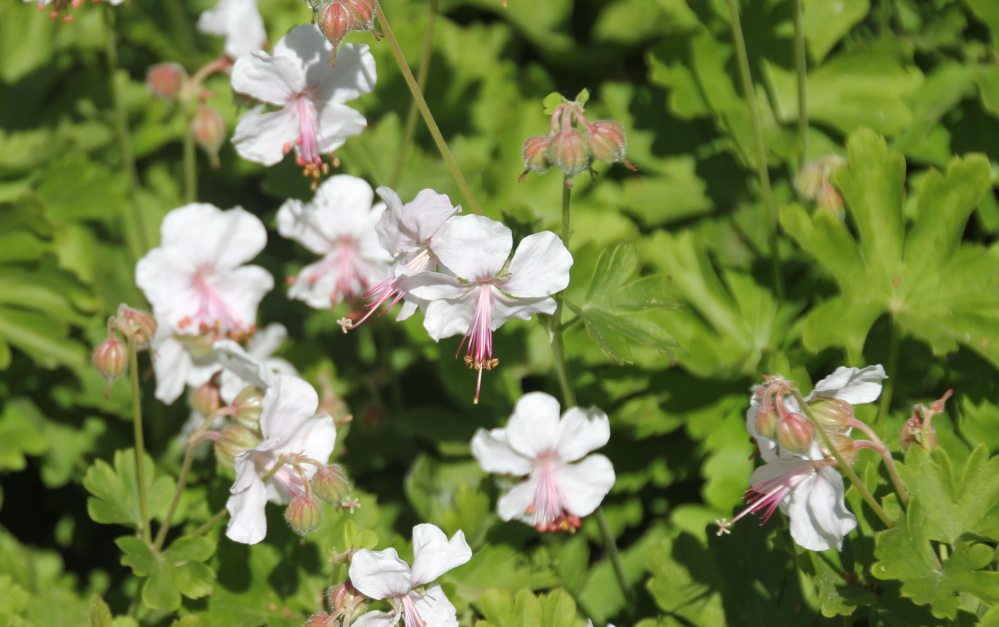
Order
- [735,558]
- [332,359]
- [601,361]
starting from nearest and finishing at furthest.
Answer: [735,558]
[601,361]
[332,359]

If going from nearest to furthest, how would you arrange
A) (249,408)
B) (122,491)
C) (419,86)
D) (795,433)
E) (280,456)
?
1. (795,433)
2. (280,456)
3. (249,408)
4. (122,491)
5. (419,86)

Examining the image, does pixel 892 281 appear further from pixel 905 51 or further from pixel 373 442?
pixel 373 442

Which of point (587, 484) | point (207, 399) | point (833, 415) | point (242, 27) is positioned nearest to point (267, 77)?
point (242, 27)

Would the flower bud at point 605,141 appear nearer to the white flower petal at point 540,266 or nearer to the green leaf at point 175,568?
the white flower petal at point 540,266

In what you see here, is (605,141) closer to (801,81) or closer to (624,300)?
(624,300)

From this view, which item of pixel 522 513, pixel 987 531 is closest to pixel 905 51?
pixel 987 531

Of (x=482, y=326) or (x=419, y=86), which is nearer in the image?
(x=482, y=326)
